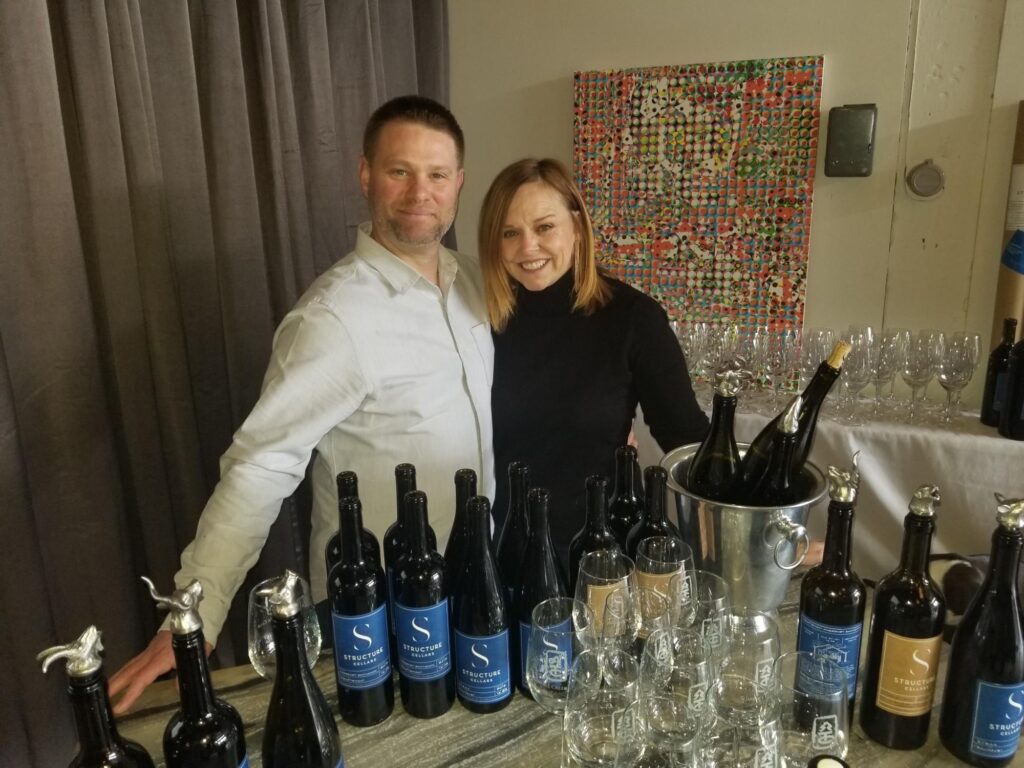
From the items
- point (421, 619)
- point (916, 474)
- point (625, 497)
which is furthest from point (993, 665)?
point (916, 474)

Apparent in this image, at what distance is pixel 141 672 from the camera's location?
2.86ft

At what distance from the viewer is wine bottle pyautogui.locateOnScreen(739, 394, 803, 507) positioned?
1057mm

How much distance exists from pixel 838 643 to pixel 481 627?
40 centimetres

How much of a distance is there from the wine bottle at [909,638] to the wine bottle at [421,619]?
1.56 ft

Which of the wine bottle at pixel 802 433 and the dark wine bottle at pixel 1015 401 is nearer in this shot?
the wine bottle at pixel 802 433

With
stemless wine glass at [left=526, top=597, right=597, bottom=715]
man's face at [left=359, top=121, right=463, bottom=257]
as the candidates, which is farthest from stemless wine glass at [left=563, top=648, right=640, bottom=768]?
man's face at [left=359, top=121, right=463, bottom=257]

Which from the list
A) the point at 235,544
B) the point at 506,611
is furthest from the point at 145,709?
the point at 506,611

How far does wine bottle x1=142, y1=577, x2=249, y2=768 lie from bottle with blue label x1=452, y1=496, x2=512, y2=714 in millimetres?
262

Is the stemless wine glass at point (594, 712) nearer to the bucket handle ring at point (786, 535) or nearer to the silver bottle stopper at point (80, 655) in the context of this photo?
the bucket handle ring at point (786, 535)

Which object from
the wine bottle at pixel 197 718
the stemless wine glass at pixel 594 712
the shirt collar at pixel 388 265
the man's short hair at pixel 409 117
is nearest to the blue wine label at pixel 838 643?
the stemless wine glass at pixel 594 712

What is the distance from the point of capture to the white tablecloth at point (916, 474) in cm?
192

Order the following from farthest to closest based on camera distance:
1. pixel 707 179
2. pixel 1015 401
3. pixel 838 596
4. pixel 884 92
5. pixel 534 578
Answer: pixel 707 179, pixel 884 92, pixel 1015 401, pixel 534 578, pixel 838 596

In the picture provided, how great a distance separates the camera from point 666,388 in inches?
60.0

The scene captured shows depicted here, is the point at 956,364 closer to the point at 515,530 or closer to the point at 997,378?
the point at 997,378
